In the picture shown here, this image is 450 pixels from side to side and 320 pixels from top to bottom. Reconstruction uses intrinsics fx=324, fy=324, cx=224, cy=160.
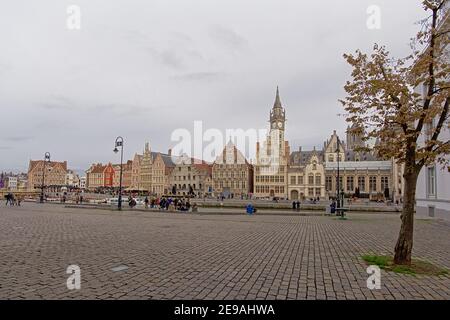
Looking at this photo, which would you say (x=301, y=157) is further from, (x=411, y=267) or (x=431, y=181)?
(x=411, y=267)

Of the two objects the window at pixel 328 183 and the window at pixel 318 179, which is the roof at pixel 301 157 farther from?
the window at pixel 328 183

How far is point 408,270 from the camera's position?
8273 millimetres

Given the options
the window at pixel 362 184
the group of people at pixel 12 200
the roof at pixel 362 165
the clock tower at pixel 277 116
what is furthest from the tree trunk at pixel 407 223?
the clock tower at pixel 277 116

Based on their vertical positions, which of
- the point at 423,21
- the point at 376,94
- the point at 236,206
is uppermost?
the point at 423,21

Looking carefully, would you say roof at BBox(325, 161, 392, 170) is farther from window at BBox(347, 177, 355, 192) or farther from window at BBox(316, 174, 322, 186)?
window at BBox(316, 174, 322, 186)

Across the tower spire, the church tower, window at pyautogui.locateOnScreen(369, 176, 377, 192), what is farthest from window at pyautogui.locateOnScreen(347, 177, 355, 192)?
the tower spire

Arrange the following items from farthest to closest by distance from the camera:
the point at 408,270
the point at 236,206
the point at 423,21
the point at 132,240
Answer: the point at 236,206 < the point at 132,240 < the point at 423,21 < the point at 408,270

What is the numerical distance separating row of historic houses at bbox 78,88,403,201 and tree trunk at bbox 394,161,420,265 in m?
82.4

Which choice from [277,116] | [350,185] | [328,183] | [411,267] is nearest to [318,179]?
[328,183]

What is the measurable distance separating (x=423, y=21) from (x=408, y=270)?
6.77 metres

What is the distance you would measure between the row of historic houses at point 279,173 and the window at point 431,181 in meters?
64.5

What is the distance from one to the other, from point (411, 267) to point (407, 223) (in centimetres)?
116
